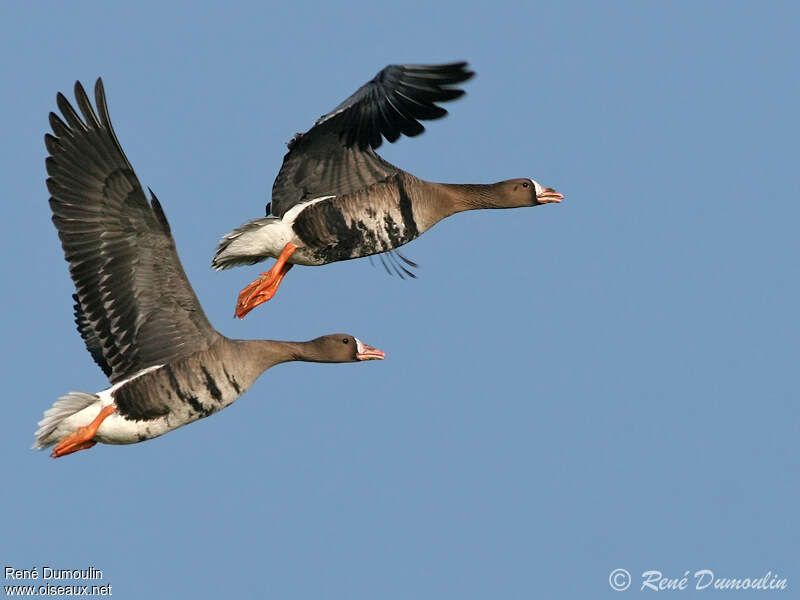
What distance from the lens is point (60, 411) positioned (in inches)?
675

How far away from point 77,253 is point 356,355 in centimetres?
299

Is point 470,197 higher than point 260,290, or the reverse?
point 470,197

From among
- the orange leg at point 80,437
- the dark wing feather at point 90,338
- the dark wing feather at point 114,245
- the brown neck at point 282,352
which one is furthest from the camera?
the dark wing feather at point 90,338

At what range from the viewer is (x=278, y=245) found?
19094 mm

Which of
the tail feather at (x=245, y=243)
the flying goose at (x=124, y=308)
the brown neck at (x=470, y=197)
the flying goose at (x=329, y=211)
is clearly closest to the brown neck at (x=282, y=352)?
the flying goose at (x=124, y=308)

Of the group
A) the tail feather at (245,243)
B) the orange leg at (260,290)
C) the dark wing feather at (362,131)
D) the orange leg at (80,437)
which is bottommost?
the orange leg at (80,437)

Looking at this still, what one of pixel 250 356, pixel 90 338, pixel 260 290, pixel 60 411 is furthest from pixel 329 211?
pixel 60 411

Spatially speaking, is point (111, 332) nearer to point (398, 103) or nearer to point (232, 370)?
point (232, 370)

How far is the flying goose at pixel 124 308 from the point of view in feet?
55.4

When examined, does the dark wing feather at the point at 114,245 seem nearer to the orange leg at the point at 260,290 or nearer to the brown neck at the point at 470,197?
the orange leg at the point at 260,290

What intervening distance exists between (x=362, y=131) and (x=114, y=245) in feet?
8.17

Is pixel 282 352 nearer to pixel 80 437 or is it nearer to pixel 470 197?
pixel 80 437

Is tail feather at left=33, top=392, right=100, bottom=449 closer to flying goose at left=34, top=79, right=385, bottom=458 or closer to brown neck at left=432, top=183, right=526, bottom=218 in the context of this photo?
flying goose at left=34, top=79, right=385, bottom=458

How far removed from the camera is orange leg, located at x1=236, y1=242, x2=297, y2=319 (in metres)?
19.3
